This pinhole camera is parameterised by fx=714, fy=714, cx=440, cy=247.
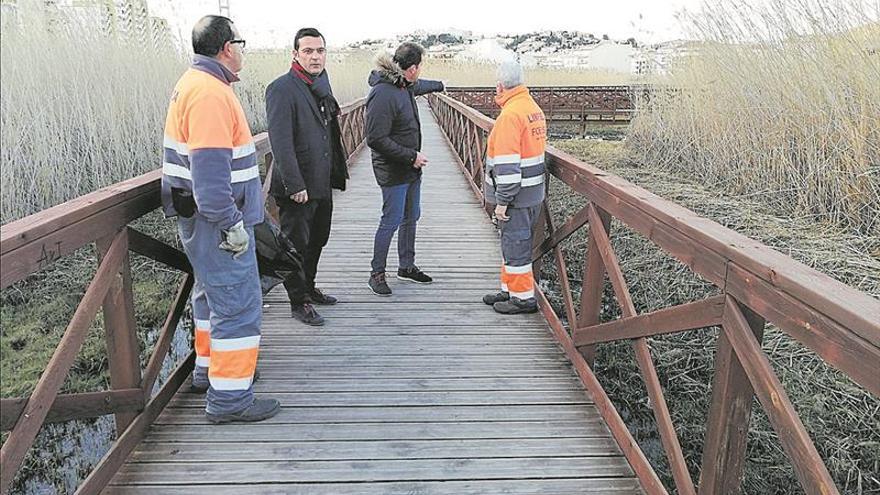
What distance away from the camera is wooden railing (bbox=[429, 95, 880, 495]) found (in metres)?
1.20

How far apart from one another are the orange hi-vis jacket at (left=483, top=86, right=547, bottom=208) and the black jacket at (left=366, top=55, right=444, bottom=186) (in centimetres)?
50

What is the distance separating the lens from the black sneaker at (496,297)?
3749 mm

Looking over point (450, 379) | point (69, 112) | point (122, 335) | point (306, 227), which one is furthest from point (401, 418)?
point (69, 112)

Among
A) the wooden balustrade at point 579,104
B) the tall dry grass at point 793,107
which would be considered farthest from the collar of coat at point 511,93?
the wooden balustrade at point 579,104

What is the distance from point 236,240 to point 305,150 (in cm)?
101

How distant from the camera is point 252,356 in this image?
245 cm

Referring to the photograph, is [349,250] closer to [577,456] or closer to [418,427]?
[418,427]

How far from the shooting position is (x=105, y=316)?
6.91 ft

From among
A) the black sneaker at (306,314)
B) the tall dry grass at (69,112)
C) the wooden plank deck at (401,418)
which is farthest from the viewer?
the black sneaker at (306,314)

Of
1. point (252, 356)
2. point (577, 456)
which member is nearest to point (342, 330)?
point (252, 356)

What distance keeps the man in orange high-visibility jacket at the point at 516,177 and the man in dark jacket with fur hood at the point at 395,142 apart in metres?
0.47

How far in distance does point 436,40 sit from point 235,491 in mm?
132895

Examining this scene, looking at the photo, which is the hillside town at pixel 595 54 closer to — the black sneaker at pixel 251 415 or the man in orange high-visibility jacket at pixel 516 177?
the man in orange high-visibility jacket at pixel 516 177

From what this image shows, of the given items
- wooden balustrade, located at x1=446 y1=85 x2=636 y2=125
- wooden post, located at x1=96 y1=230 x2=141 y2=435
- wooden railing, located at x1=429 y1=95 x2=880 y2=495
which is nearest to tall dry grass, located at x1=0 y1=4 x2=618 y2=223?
wooden post, located at x1=96 y1=230 x2=141 y2=435
